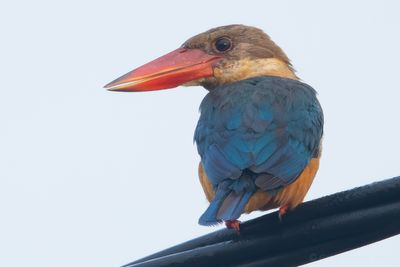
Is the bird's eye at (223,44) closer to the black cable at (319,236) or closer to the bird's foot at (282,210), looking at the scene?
the bird's foot at (282,210)

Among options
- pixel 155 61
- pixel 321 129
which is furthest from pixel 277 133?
pixel 155 61

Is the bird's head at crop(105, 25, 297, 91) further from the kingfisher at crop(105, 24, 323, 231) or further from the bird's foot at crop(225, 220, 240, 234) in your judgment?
the bird's foot at crop(225, 220, 240, 234)

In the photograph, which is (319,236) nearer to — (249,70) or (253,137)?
(253,137)

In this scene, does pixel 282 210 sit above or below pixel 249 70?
below

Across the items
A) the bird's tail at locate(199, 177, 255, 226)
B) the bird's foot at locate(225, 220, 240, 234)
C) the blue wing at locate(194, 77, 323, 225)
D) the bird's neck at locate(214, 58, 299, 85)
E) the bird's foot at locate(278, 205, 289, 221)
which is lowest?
the bird's foot at locate(225, 220, 240, 234)

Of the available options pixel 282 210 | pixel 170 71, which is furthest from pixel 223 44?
pixel 282 210

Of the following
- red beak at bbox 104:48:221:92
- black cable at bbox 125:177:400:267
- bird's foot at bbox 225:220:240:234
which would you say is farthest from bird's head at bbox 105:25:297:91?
black cable at bbox 125:177:400:267

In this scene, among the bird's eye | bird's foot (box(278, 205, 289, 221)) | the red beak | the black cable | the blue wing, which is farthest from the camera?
the bird's eye
